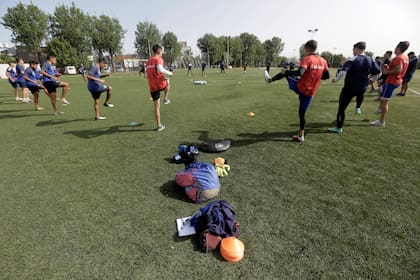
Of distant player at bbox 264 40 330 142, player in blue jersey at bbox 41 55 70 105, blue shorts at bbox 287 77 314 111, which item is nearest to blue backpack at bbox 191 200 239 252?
distant player at bbox 264 40 330 142

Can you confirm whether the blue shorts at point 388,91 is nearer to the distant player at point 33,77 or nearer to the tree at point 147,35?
the distant player at point 33,77

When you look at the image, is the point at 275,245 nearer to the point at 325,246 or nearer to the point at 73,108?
the point at 325,246

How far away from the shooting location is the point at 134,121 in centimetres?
780

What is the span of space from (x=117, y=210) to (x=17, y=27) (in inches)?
2734

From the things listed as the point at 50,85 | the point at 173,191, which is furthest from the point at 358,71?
the point at 50,85

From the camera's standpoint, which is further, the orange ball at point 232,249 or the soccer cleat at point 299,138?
the soccer cleat at point 299,138

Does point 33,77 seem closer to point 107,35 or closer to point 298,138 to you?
point 298,138

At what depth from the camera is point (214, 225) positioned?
2.48 metres

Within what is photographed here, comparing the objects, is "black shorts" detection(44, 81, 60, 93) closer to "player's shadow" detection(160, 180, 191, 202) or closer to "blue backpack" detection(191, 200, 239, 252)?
"player's shadow" detection(160, 180, 191, 202)

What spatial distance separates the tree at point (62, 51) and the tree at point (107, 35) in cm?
860

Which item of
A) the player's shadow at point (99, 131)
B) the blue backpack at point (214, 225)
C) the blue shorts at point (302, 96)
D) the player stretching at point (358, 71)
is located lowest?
the blue backpack at point (214, 225)

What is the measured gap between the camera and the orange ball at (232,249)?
2.26m

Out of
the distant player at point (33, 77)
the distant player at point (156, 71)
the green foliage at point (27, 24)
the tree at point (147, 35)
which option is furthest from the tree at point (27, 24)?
the distant player at point (156, 71)

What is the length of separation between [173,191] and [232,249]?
1543 mm
